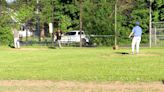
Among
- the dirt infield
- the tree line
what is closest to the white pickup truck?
the tree line

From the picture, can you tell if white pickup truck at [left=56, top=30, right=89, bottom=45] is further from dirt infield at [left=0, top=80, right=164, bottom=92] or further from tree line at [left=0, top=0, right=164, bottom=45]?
dirt infield at [left=0, top=80, right=164, bottom=92]

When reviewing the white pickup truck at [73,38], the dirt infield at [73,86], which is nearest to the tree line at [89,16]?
the white pickup truck at [73,38]

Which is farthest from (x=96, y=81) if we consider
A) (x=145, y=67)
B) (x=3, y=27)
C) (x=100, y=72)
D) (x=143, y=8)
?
(x=143, y=8)

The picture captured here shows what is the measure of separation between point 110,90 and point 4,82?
151 inches

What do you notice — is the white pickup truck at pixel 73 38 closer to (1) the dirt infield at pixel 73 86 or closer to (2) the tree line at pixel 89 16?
(2) the tree line at pixel 89 16

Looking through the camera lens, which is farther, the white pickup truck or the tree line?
the tree line

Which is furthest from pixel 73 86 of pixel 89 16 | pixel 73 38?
pixel 73 38

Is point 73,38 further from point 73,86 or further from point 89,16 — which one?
point 73,86

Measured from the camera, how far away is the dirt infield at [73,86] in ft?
Answer: 43.9

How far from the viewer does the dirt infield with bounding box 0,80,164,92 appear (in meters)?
13.4

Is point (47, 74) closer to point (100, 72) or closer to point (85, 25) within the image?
point (100, 72)

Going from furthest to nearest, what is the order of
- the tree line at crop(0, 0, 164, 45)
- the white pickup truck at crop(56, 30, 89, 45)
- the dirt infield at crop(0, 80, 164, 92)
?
the tree line at crop(0, 0, 164, 45) < the white pickup truck at crop(56, 30, 89, 45) < the dirt infield at crop(0, 80, 164, 92)

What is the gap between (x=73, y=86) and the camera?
46.6 ft

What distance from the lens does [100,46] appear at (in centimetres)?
4309
